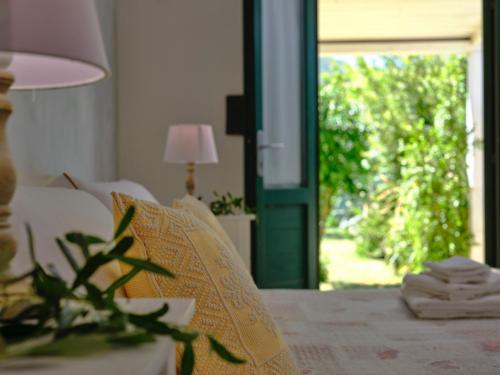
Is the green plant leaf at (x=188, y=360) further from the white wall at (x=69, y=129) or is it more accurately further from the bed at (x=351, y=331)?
the white wall at (x=69, y=129)

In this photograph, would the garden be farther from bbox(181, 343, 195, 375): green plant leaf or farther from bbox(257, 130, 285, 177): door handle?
bbox(181, 343, 195, 375): green plant leaf

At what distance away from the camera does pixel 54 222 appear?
1434 mm

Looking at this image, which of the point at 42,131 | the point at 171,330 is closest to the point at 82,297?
the point at 171,330

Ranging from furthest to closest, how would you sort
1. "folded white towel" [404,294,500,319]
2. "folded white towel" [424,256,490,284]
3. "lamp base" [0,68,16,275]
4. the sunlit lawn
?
1. the sunlit lawn
2. "folded white towel" [424,256,490,284]
3. "folded white towel" [404,294,500,319]
4. "lamp base" [0,68,16,275]

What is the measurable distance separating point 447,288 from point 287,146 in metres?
2.39

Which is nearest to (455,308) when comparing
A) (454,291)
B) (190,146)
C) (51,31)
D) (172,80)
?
(454,291)

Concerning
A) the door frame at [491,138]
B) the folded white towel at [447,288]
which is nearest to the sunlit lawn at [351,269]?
the door frame at [491,138]

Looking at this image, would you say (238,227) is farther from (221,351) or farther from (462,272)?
(221,351)

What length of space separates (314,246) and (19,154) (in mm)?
2582

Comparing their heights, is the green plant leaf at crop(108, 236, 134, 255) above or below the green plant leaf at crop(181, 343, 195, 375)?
above

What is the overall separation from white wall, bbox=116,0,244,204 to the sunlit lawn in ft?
8.24

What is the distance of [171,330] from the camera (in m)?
0.63

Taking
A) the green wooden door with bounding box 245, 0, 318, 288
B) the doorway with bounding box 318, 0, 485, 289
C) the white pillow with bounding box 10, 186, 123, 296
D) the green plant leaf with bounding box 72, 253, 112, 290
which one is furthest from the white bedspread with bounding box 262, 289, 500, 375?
the doorway with bounding box 318, 0, 485, 289

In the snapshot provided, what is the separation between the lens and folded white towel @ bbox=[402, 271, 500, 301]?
2084 mm
